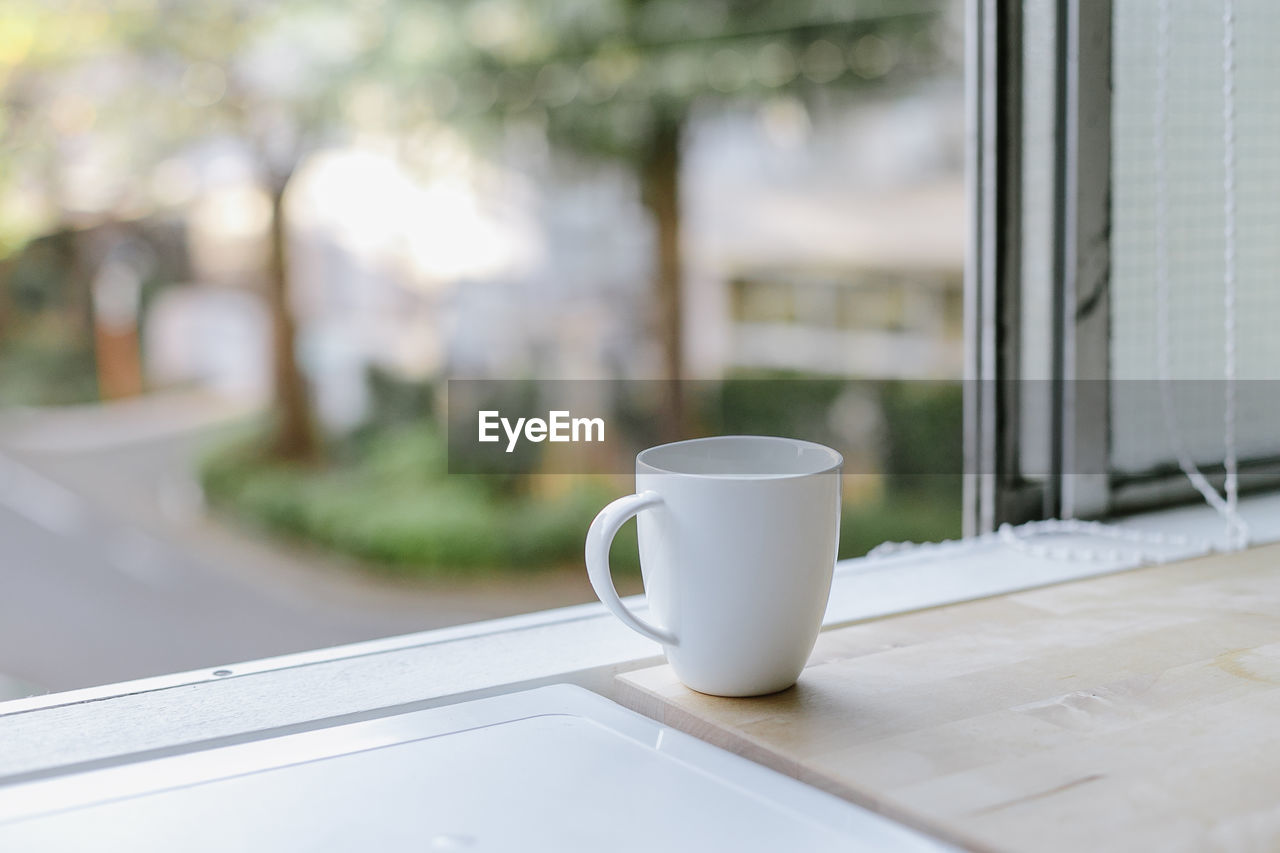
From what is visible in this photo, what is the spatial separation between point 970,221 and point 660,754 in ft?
1.93

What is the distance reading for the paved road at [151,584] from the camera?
155 inches

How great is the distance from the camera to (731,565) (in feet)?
1.54

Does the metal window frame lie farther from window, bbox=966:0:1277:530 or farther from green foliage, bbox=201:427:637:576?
green foliage, bbox=201:427:637:576

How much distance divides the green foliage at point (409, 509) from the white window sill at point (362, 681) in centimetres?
338

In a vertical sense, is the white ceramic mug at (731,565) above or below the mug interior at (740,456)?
below

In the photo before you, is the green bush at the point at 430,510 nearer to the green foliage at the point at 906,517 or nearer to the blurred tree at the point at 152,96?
the green foliage at the point at 906,517

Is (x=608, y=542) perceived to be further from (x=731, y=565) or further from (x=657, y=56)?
(x=657, y=56)

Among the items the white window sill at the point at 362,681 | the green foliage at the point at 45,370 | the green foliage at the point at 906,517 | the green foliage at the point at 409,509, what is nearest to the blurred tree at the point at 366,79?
the green foliage at the point at 409,509

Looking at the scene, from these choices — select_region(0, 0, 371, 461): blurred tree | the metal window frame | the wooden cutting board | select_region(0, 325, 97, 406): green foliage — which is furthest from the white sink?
select_region(0, 325, 97, 406): green foliage

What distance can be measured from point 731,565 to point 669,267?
173 inches

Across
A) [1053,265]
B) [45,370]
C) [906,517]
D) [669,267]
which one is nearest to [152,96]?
[45,370]

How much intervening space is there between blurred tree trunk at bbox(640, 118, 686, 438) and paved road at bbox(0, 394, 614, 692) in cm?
87

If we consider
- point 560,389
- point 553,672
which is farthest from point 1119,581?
point 560,389

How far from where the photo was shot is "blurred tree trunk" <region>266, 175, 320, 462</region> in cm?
515
